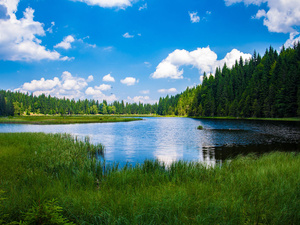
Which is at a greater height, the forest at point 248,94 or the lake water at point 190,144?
the forest at point 248,94

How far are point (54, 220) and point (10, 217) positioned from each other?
2.43m

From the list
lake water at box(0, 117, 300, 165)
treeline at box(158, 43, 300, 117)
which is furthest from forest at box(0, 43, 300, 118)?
lake water at box(0, 117, 300, 165)

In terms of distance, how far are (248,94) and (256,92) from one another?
5399mm

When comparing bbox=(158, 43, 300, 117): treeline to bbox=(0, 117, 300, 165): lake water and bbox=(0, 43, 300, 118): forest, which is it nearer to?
bbox=(0, 43, 300, 118): forest

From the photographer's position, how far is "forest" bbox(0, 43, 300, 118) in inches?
3093

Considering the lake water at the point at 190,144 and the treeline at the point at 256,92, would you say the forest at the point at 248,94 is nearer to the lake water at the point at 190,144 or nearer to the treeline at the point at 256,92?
the treeline at the point at 256,92

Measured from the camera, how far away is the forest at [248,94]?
7856 cm

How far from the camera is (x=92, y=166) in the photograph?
1177 cm

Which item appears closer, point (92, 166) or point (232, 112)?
point (92, 166)

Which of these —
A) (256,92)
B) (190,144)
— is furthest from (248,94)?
(190,144)

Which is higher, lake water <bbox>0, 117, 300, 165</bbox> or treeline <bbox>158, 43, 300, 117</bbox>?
treeline <bbox>158, 43, 300, 117</bbox>

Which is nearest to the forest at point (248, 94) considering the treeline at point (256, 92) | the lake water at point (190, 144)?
the treeline at point (256, 92)

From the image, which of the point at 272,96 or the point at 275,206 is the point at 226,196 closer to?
the point at 275,206

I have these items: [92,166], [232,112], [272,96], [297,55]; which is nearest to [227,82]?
[232,112]
